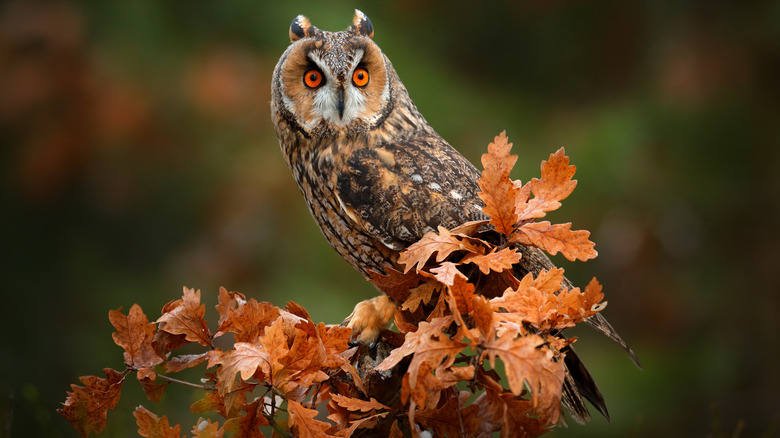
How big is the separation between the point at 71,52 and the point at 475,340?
3.57 m

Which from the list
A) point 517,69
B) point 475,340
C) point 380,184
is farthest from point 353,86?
point 517,69

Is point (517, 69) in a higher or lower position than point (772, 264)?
higher

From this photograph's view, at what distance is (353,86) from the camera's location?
1.46 m

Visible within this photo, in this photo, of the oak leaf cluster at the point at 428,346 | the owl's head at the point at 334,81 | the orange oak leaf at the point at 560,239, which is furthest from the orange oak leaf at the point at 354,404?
the owl's head at the point at 334,81

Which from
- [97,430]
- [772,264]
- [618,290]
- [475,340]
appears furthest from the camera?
[772,264]

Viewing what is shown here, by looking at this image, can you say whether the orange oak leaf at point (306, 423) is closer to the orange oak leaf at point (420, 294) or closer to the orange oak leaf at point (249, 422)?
the orange oak leaf at point (249, 422)

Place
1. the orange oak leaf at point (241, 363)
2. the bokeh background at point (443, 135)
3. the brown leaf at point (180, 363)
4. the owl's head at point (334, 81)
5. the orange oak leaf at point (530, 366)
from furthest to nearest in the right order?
1. the bokeh background at point (443, 135)
2. the owl's head at point (334, 81)
3. the brown leaf at point (180, 363)
4. the orange oak leaf at point (241, 363)
5. the orange oak leaf at point (530, 366)

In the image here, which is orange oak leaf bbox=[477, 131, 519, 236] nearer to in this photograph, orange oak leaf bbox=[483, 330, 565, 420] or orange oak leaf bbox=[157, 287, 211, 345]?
orange oak leaf bbox=[483, 330, 565, 420]

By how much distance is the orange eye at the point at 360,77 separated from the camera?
1.46 meters

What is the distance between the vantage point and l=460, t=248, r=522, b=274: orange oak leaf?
0.98 meters

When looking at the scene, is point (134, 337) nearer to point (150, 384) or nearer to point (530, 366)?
point (150, 384)

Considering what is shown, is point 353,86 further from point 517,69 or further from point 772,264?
point 772,264

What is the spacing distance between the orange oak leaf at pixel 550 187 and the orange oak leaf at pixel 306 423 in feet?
1.29

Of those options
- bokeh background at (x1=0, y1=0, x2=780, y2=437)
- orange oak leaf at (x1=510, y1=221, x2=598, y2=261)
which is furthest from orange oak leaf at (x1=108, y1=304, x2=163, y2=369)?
bokeh background at (x1=0, y1=0, x2=780, y2=437)
